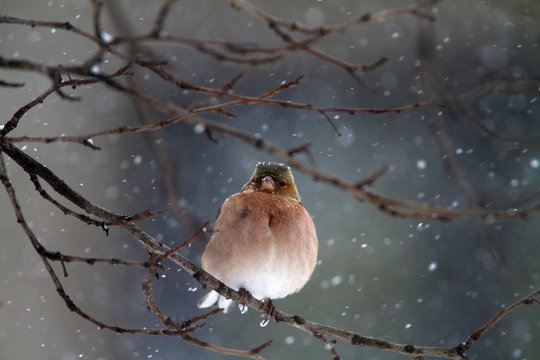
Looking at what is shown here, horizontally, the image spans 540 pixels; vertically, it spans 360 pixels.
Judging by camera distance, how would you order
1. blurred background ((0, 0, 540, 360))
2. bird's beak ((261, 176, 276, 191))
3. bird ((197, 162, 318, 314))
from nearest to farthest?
1. bird ((197, 162, 318, 314))
2. bird's beak ((261, 176, 276, 191))
3. blurred background ((0, 0, 540, 360))

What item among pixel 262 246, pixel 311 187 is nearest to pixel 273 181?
pixel 262 246

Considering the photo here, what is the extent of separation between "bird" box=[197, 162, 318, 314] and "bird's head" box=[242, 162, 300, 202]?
0.10 metres

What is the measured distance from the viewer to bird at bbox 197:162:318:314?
11.5 ft

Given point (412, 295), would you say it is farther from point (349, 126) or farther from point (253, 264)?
point (253, 264)

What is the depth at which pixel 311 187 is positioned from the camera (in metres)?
7.36

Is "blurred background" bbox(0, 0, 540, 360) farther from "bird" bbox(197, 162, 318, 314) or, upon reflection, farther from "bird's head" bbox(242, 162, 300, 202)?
"bird" bbox(197, 162, 318, 314)

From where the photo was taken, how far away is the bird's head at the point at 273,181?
151 inches

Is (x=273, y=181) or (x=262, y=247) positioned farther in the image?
(x=273, y=181)

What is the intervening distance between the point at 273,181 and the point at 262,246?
1.75 feet

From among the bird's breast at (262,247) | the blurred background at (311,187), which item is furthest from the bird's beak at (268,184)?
the blurred background at (311,187)

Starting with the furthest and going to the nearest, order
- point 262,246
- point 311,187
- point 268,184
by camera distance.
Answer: point 311,187, point 268,184, point 262,246

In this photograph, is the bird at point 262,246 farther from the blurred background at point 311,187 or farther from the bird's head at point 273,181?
the blurred background at point 311,187

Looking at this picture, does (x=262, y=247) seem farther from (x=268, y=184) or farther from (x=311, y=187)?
(x=311, y=187)

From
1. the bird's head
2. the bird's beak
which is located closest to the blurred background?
the bird's head
